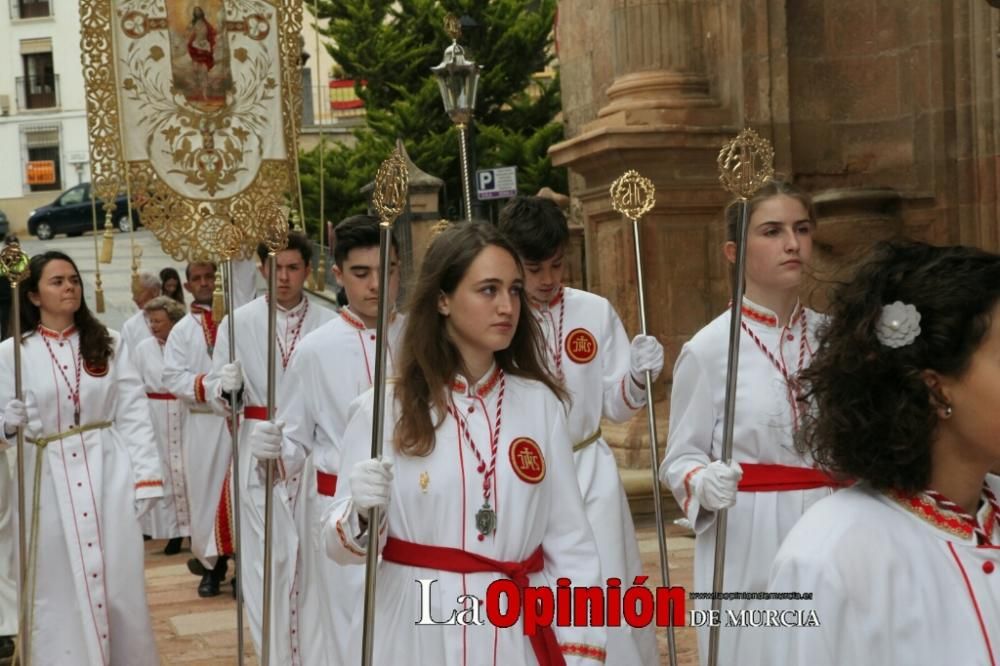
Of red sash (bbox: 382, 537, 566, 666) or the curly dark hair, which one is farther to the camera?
red sash (bbox: 382, 537, 566, 666)

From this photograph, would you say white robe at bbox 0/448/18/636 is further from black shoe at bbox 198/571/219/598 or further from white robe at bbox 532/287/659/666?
white robe at bbox 532/287/659/666

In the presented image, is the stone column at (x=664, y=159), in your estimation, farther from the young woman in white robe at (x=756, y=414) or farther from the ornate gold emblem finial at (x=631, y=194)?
the young woman in white robe at (x=756, y=414)

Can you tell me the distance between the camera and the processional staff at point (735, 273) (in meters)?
4.92

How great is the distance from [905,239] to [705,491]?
210cm

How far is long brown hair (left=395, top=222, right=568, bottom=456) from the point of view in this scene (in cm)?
447

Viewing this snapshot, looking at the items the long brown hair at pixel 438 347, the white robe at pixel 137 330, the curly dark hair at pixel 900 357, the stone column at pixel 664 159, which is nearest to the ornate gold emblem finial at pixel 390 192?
the long brown hair at pixel 438 347

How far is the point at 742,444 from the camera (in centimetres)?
536

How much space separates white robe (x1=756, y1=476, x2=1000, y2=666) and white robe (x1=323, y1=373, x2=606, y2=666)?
161cm

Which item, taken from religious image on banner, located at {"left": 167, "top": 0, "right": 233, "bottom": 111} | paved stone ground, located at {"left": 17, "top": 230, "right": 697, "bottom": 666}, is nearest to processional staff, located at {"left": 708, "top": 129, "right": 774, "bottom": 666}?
paved stone ground, located at {"left": 17, "top": 230, "right": 697, "bottom": 666}

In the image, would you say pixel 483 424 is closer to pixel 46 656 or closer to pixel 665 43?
pixel 46 656

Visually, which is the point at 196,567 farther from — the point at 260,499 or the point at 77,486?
the point at 77,486

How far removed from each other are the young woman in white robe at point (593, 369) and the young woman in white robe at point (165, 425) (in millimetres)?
5954

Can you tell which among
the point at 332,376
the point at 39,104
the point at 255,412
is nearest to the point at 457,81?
the point at 255,412

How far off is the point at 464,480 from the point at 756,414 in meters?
1.31
